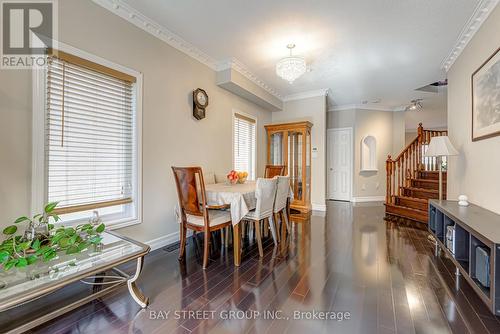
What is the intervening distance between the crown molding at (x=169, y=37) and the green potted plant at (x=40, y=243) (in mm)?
2105

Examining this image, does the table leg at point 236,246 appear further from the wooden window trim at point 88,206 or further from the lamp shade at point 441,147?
the lamp shade at point 441,147

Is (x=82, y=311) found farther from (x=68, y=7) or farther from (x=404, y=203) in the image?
(x=404, y=203)

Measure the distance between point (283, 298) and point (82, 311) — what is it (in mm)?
1509

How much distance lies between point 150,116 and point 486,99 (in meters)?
3.71

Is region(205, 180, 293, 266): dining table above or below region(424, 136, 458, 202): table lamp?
below

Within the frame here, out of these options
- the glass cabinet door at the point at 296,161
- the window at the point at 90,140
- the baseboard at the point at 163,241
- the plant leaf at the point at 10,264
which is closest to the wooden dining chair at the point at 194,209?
the baseboard at the point at 163,241

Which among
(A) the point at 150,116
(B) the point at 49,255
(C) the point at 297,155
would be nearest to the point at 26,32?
(A) the point at 150,116

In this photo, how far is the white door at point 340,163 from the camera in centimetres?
634

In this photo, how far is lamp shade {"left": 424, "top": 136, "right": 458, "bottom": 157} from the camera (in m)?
2.84

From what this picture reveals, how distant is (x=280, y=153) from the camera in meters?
5.24

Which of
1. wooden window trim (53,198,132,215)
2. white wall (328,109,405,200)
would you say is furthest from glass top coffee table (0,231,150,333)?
white wall (328,109,405,200)

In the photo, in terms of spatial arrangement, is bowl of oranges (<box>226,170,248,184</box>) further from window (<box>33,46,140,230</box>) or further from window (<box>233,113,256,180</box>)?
window (<box>33,46,140,230</box>)

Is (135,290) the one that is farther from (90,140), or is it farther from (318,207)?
(318,207)

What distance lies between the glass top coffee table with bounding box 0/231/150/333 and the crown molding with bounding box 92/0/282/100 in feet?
7.69
